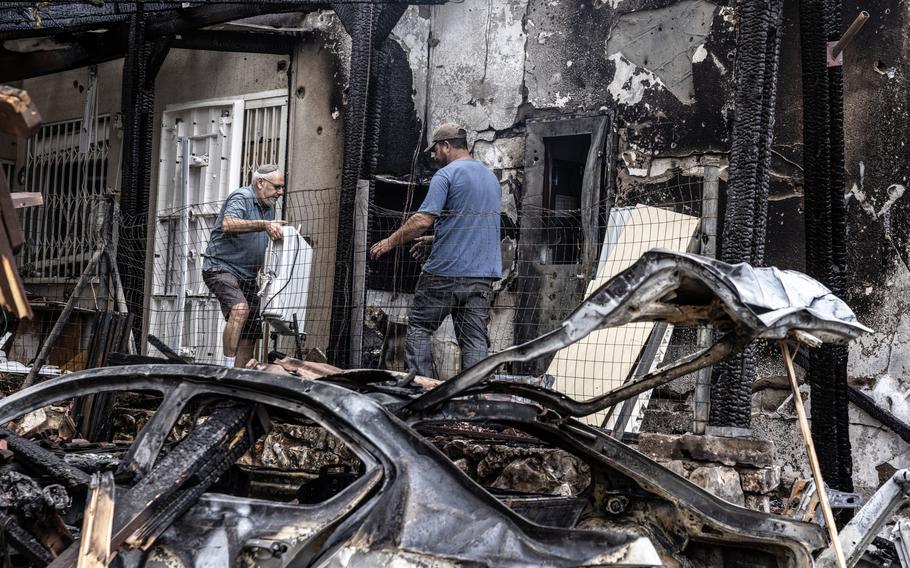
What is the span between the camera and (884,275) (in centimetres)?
762

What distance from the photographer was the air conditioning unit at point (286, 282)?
8250 mm

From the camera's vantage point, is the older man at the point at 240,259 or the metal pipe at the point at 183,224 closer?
the older man at the point at 240,259

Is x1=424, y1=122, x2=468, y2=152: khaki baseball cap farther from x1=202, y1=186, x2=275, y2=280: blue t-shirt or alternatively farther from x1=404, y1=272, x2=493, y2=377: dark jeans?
x1=202, y1=186, x2=275, y2=280: blue t-shirt

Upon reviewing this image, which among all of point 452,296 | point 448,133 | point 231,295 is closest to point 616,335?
point 452,296

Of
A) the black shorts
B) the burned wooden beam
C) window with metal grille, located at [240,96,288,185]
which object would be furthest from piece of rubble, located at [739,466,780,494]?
window with metal grille, located at [240,96,288,185]

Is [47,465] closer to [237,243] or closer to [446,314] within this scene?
[446,314]

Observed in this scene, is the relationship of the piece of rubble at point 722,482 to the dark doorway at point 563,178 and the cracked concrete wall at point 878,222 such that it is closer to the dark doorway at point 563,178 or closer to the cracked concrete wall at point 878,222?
the cracked concrete wall at point 878,222

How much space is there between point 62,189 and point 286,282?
6161 millimetres

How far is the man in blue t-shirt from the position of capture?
278 inches

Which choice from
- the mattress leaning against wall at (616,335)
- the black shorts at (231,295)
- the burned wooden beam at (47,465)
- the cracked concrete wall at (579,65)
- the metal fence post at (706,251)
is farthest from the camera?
the cracked concrete wall at (579,65)

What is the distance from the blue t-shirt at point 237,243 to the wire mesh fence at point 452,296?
0.52ft

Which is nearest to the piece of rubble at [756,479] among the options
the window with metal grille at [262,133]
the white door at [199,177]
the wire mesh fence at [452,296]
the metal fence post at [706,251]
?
the metal fence post at [706,251]

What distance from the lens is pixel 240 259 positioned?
814 cm

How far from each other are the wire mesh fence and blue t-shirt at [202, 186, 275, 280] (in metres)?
0.16
